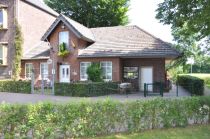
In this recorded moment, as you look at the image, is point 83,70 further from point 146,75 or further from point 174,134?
point 174,134

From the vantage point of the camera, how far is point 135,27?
32.7 metres

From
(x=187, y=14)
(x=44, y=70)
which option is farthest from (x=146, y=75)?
(x=187, y=14)

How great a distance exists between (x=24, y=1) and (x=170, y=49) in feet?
54.7

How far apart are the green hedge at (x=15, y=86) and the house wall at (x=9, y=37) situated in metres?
5.55

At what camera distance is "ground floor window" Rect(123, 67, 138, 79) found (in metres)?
28.7

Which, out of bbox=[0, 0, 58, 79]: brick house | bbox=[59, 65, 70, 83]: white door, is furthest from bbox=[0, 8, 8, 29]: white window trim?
bbox=[59, 65, 70, 83]: white door

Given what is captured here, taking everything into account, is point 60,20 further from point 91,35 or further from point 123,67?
point 123,67

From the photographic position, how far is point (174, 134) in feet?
30.8

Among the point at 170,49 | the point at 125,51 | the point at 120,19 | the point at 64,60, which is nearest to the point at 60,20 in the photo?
the point at 64,60

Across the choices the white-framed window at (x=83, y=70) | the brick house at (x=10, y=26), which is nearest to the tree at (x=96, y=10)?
the brick house at (x=10, y=26)

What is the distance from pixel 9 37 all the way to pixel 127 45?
12694 millimetres

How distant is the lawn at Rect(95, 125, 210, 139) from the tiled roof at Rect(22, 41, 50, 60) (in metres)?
23.1

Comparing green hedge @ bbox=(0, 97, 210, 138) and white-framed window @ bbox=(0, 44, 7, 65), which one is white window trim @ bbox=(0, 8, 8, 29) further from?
green hedge @ bbox=(0, 97, 210, 138)

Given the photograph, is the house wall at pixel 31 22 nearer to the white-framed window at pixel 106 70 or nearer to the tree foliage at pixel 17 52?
the tree foliage at pixel 17 52
